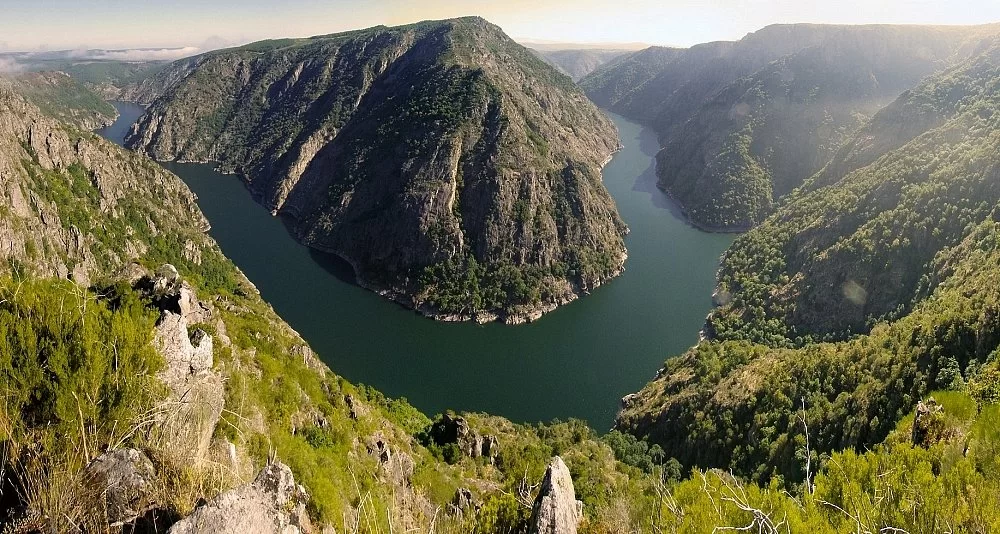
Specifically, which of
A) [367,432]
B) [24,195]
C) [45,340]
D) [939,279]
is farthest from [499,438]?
[24,195]

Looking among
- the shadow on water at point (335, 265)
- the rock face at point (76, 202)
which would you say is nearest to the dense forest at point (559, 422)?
the rock face at point (76, 202)

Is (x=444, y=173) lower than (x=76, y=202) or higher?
higher

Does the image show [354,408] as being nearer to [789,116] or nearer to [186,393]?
[186,393]

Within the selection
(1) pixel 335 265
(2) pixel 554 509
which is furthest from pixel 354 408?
(1) pixel 335 265

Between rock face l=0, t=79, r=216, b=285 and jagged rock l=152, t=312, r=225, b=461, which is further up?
jagged rock l=152, t=312, r=225, b=461

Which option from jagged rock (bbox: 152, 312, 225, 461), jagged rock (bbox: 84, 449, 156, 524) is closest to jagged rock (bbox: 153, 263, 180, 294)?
jagged rock (bbox: 152, 312, 225, 461)

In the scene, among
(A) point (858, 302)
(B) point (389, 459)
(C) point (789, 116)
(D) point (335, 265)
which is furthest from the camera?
(C) point (789, 116)

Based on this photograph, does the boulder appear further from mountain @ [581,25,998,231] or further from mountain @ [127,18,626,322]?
mountain @ [581,25,998,231]
